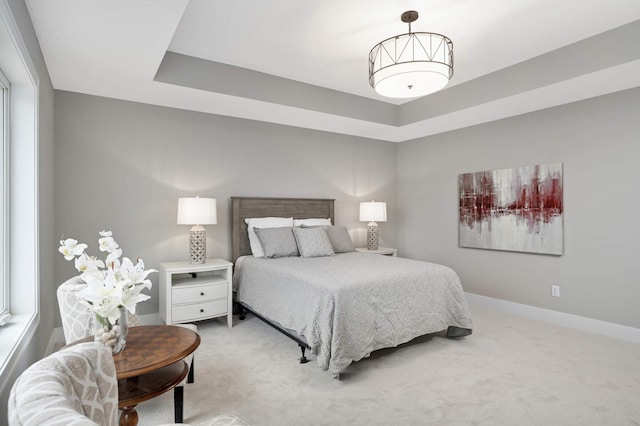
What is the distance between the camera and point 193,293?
3.52 metres

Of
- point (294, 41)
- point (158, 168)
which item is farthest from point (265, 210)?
point (294, 41)

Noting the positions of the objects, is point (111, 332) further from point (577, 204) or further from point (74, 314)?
point (577, 204)

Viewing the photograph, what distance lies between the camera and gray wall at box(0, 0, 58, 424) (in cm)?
181

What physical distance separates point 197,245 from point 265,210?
40.1 inches

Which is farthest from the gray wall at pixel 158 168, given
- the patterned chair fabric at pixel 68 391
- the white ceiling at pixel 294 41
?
the patterned chair fabric at pixel 68 391

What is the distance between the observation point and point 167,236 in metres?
3.89

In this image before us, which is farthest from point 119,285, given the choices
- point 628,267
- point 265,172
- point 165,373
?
point 628,267

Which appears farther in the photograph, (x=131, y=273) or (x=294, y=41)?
(x=294, y=41)

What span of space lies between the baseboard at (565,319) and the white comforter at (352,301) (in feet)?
4.36

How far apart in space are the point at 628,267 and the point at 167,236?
460 centimetres

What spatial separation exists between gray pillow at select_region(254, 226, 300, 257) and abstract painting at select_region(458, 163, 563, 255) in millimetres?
2371

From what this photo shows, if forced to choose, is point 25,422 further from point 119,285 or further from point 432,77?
point 432,77

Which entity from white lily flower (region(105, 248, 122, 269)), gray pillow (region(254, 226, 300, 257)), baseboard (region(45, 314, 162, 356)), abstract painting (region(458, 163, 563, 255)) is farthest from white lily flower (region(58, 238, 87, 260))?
abstract painting (region(458, 163, 563, 255))

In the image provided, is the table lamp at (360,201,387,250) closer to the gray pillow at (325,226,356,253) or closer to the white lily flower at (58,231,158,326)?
the gray pillow at (325,226,356,253)
